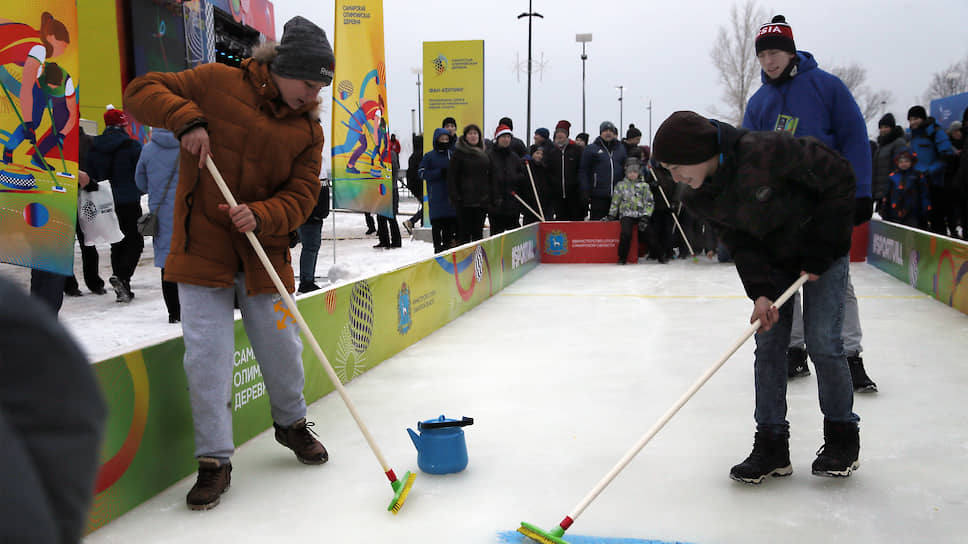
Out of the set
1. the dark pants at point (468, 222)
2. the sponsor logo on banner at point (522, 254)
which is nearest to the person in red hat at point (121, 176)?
the dark pants at point (468, 222)

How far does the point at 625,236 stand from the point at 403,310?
17.9 feet

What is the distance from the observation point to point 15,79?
4.12 m

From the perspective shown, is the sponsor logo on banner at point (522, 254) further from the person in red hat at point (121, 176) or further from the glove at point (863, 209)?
the glove at point (863, 209)

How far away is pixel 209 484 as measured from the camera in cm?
278

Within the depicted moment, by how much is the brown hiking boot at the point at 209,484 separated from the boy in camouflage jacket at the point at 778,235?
6.07 ft

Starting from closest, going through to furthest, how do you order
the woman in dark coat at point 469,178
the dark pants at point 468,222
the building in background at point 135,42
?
1. the woman in dark coat at point 469,178
2. the dark pants at point 468,222
3. the building in background at point 135,42

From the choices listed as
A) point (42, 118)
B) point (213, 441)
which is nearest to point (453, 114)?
point (42, 118)

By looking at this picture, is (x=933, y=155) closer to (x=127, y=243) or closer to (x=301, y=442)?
(x=127, y=243)

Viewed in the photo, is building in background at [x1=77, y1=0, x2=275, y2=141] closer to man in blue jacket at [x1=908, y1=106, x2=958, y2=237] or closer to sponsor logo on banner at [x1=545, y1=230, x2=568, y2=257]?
sponsor logo on banner at [x1=545, y1=230, x2=568, y2=257]

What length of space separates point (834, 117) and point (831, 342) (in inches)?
53.1

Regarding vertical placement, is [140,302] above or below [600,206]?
below

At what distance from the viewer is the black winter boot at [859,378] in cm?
405

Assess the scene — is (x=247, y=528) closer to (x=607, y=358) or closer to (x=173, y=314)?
(x=607, y=358)

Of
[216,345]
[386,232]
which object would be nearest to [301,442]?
[216,345]
